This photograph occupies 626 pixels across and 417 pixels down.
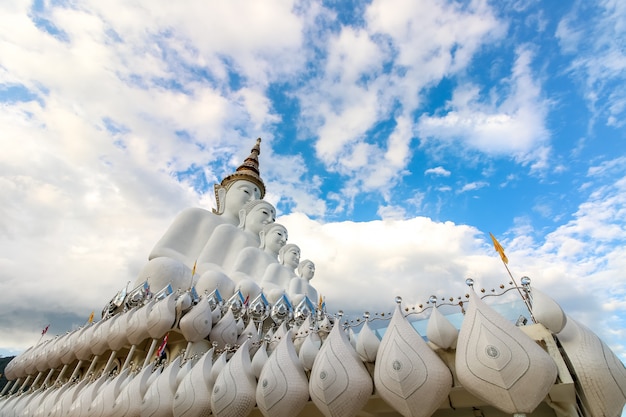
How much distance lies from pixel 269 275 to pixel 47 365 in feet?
32.0

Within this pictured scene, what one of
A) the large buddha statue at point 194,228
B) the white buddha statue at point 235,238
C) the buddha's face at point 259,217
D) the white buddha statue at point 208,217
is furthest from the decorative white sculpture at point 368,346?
the buddha's face at point 259,217

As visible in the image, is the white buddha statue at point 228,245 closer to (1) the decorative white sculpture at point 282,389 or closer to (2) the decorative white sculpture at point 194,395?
(2) the decorative white sculpture at point 194,395

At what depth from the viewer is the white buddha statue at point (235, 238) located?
56.9ft

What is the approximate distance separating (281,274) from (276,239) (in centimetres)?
298

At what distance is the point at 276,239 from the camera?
19391 mm

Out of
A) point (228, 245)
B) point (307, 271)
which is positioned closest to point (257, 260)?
point (228, 245)

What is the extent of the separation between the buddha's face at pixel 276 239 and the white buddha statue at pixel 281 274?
0.99ft

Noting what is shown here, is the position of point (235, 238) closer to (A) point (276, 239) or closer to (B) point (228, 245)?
→ (B) point (228, 245)

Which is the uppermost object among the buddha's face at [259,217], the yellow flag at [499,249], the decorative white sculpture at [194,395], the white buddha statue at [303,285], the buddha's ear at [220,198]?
the buddha's ear at [220,198]

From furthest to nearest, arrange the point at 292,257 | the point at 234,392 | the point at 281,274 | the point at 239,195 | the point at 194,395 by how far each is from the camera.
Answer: the point at 239,195 < the point at 292,257 < the point at 281,274 < the point at 194,395 < the point at 234,392

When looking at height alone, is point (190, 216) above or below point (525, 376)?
above

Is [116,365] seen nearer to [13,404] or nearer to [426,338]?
[13,404]

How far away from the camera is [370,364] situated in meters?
6.12

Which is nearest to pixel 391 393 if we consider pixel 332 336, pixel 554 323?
pixel 332 336
